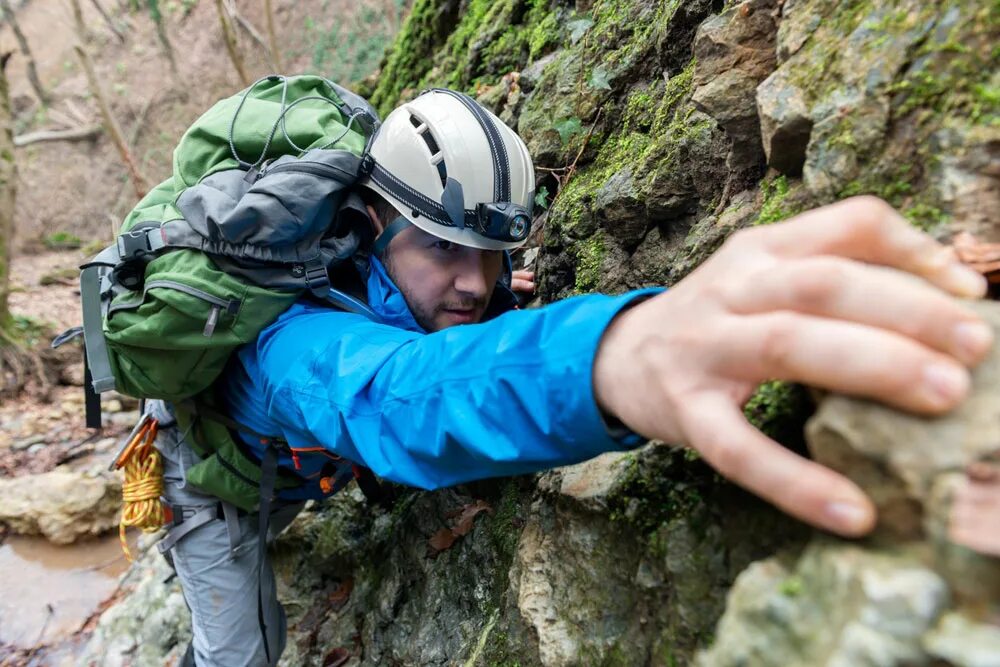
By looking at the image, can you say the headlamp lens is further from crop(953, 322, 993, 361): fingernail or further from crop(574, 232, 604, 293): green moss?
crop(953, 322, 993, 361): fingernail

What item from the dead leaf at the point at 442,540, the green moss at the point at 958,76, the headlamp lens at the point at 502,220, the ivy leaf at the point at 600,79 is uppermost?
the green moss at the point at 958,76

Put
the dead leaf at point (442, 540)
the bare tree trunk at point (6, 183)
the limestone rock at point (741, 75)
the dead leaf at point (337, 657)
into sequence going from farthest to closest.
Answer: the bare tree trunk at point (6, 183) < the dead leaf at point (337, 657) < the dead leaf at point (442, 540) < the limestone rock at point (741, 75)

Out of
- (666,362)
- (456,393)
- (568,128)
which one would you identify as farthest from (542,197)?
(666,362)

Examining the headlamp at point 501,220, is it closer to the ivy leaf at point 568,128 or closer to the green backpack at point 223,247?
the green backpack at point 223,247

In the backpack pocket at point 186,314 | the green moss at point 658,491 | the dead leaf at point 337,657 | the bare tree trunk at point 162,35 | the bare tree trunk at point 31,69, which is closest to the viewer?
the green moss at point 658,491

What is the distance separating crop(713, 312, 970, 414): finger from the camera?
1052 mm

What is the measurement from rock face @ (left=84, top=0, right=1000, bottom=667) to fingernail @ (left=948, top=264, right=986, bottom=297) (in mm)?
177

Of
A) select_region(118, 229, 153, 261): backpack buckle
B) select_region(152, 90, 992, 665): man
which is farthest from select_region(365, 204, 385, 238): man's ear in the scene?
select_region(118, 229, 153, 261): backpack buckle

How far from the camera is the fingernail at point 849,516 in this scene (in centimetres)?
108

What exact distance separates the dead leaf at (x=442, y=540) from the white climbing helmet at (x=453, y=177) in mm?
Result: 1595

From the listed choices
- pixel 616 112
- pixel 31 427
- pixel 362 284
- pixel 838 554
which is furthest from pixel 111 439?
pixel 838 554

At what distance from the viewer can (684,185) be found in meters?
2.78

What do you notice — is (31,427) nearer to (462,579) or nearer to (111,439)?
(111,439)

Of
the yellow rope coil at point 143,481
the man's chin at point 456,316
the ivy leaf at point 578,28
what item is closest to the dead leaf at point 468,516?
the man's chin at point 456,316
